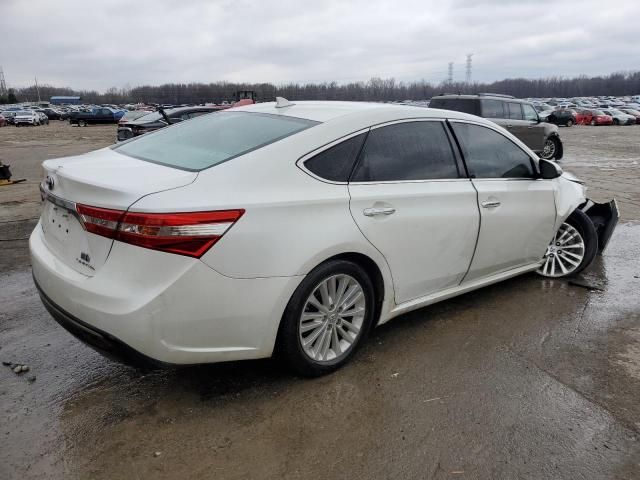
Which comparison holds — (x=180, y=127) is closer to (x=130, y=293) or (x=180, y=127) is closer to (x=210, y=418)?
(x=130, y=293)

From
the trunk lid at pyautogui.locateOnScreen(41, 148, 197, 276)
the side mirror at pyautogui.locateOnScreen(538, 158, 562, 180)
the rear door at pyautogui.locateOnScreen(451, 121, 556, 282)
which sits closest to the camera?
the trunk lid at pyautogui.locateOnScreen(41, 148, 197, 276)

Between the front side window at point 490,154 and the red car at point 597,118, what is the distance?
128 feet

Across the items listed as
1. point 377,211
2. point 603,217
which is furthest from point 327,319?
point 603,217

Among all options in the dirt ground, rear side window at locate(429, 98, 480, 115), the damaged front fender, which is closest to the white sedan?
the dirt ground

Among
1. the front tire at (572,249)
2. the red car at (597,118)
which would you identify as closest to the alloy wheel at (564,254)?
the front tire at (572,249)

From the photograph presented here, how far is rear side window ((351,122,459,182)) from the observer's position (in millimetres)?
3211

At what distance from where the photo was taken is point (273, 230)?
Answer: 8.64ft

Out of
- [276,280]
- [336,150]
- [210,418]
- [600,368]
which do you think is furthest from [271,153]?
[600,368]

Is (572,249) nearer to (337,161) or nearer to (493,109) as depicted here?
(337,161)

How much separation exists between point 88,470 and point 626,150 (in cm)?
2095

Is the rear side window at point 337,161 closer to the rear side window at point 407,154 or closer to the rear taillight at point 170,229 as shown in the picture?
the rear side window at point 407,154

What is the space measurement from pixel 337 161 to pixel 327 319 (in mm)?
936

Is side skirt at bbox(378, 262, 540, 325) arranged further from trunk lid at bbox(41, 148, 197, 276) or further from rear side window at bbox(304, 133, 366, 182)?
trunk lid at bbox(41, 148, 197, 276)

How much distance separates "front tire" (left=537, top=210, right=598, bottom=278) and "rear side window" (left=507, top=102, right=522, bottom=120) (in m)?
10.4
